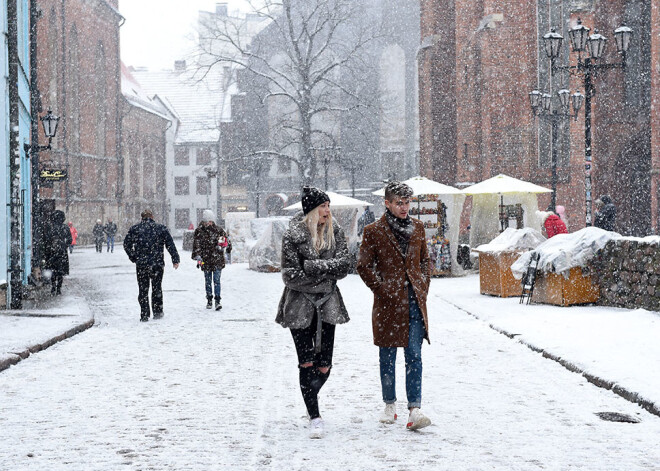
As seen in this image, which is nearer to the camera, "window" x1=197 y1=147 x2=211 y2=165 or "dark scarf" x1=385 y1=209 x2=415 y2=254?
"dark scarf" x1=385 y1=209 x2=415 y2=254

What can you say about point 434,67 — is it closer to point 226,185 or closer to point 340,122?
point 340,122

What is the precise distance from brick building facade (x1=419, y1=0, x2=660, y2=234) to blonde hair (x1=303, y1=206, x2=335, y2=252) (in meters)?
26.6

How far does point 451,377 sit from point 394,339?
8.29ft

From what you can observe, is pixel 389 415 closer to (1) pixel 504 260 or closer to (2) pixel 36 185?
(1) pixel 504 260

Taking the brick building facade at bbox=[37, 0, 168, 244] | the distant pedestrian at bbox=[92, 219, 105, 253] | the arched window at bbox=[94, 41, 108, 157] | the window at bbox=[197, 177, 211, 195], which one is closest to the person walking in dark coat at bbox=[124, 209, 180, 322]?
the distant pedestrian at bbox=[92, 219, 105, 253]

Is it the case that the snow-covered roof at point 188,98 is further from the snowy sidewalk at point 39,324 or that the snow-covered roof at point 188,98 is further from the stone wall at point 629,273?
the stone wall at point 629,273

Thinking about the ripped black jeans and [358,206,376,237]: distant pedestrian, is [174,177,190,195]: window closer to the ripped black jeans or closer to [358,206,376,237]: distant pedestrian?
[358,206,376,237]: distant pedestrian

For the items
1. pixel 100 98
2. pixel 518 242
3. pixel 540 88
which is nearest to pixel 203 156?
pixel 100 98

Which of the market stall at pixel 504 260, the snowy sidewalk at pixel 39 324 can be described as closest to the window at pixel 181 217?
the snowy sidewalk at pixel 39 324

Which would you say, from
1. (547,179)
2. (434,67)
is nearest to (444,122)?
(434,67)

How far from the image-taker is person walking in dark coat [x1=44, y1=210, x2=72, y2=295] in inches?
727

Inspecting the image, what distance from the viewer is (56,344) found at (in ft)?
36.2

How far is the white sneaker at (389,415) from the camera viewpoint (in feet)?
20.8

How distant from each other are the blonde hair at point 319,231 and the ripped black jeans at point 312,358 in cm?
49
